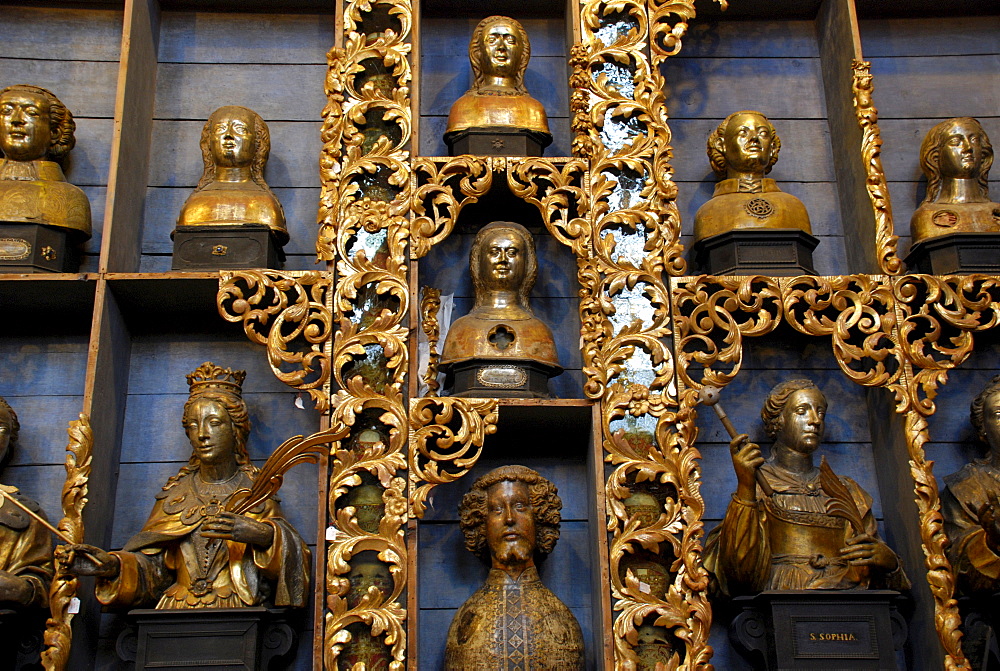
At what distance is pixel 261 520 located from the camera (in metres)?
3.40

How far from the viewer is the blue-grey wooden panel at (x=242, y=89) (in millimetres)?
4395

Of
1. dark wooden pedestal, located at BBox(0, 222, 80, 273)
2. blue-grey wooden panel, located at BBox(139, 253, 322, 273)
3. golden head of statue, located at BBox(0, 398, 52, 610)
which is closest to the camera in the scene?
golden head of statue, located at BBox(0, 398, 52, 610)

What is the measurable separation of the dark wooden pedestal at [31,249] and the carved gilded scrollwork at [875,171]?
116 inches

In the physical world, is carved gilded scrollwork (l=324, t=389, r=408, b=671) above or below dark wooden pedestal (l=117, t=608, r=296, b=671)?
above

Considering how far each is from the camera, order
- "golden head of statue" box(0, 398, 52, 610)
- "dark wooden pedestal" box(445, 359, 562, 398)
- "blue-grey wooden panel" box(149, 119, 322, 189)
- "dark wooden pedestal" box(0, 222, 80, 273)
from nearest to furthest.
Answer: "golden head of statue" box(0, 398, 52, 610) < "dark wooden pedestal" box(445, 359, 562, 398) < "dark wooden pedestal" box(0, 222, 80, 273) < "blue-grey wooden panel" box(149, 119, 322, 189)

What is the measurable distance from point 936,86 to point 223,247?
119 inches

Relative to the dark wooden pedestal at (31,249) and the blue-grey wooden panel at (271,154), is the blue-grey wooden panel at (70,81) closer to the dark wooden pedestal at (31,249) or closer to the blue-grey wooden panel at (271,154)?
the blue-grey wooden panel at (271,154)

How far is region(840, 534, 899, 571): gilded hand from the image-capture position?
3375 millimetres

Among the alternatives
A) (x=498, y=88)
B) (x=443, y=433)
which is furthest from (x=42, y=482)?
(x=498, y=88)

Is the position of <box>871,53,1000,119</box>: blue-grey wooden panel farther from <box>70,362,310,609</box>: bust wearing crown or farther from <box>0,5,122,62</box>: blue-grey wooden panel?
<box>0,5,122,62</box>: blue-grey wooden panel

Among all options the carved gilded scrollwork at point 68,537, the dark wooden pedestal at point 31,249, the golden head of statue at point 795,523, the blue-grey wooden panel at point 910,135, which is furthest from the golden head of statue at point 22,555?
the blue-grey wooden panel at point 910,135

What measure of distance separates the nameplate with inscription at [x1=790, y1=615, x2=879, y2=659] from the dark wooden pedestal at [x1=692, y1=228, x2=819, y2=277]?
1.21 m

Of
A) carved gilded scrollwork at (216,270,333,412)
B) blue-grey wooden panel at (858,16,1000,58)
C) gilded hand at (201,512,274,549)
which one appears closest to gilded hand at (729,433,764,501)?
carved gilded scrollwork at (216,270,333,412)

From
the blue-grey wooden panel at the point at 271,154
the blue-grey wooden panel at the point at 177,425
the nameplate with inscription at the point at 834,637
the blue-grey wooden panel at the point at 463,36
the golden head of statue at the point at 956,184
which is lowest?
the nameplate with inscription at the point at 834,637
